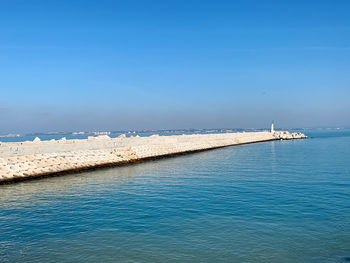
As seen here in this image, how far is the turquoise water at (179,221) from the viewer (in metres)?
9.89

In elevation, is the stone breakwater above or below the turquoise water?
above

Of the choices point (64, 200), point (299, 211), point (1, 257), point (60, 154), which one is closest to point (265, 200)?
point (299, 211)

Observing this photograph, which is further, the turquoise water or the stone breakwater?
the stone breakwater

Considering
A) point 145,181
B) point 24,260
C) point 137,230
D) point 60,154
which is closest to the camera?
point 24,260

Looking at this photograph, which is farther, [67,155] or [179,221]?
[67,155]

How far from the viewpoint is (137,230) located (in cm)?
1212

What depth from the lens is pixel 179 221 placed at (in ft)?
43.1

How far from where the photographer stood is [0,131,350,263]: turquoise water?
9.89m

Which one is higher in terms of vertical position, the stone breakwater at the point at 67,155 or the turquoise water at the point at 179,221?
the stone breakwater at the point at 67,155

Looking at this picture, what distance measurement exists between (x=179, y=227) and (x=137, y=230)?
5.17ft

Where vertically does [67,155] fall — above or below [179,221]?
above

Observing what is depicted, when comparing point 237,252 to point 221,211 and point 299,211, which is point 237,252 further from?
point 299,211

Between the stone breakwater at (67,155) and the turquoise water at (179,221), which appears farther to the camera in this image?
the stone breakwater at (67,155)

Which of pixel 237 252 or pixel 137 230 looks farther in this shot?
pixel 137 230
